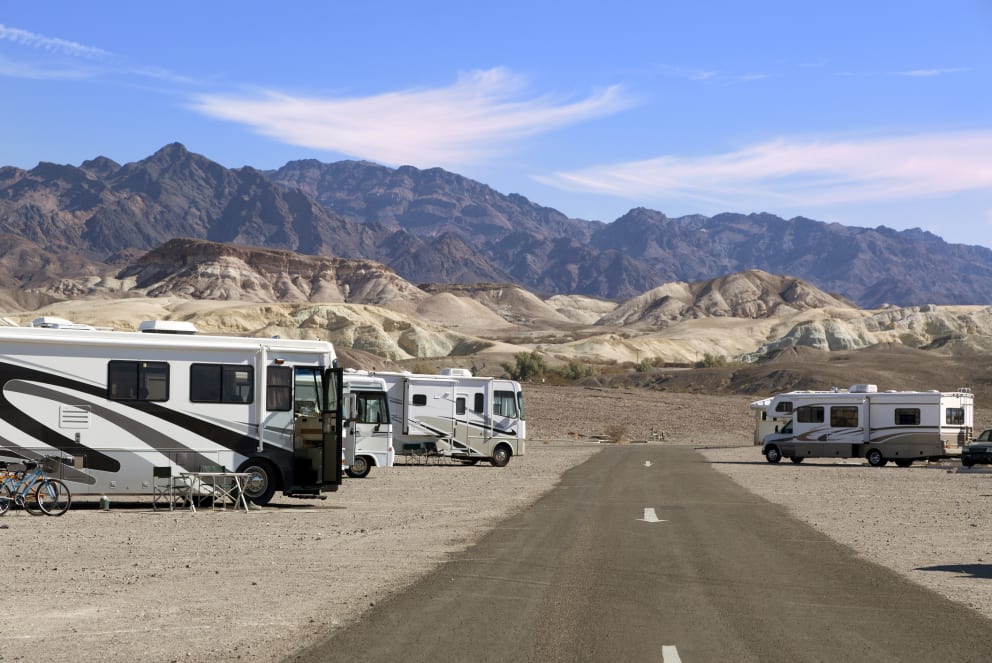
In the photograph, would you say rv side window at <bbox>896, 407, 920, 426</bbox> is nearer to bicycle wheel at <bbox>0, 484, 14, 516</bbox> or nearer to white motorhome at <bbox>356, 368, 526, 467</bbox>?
white motorhome at <bbox>356, 368, 526, 467</bbox>

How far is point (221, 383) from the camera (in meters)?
20.7

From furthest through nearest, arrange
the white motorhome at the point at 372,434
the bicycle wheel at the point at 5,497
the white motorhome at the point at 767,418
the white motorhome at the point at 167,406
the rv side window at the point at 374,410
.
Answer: the white motorhome at the point at 767,418, the rv side window at the point at 374,410, the white motorhome at the point at 372,434, the white motorhome at the point at 167,406, the bicycle wheel at the point at 5,497

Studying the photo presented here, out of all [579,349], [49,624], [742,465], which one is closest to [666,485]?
[742,465]

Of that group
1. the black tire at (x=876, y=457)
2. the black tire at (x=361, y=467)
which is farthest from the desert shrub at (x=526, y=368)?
the black tire at (x=361, y=467)

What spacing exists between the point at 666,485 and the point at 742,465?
38.7 feet

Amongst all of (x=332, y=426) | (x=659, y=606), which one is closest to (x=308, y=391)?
(x=332, y=426)

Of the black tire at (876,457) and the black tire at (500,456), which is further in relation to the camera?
the black tire at (876,457)

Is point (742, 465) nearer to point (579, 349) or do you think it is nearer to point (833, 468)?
point (833, 468)

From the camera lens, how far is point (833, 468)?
126 ft

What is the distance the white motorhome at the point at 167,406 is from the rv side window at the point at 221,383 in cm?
2

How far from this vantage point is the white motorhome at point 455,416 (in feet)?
115

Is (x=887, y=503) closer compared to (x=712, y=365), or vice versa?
(x=887, y=503)

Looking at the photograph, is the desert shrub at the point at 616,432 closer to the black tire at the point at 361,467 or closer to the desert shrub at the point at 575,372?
the black tire at the point at 361,467

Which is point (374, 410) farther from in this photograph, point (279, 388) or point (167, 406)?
point (167, 406)
